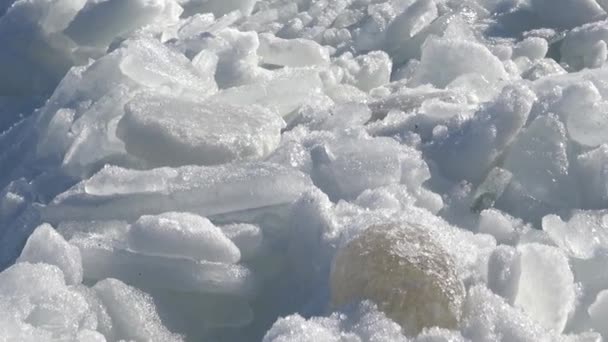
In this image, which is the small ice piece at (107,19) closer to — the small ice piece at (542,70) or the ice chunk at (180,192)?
the ice chunk at (180,192)

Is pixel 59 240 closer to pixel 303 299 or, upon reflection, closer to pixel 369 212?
pixel 303 299

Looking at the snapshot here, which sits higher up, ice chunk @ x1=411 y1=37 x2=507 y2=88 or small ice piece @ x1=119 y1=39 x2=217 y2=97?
small ice piece @ x1=119 y1=39 x2=217 y2=97

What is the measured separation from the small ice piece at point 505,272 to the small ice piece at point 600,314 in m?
0.15

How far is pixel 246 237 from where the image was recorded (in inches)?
69.9

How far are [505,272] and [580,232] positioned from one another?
28cm

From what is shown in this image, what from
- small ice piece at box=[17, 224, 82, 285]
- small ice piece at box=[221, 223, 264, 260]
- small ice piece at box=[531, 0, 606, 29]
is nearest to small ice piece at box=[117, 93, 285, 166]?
small ice piece at box=[221, 223, 264, 260]

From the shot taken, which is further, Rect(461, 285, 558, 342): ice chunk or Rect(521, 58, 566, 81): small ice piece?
Rect(521, 58, 566, 81): small ice piece

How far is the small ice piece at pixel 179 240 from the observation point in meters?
1.69

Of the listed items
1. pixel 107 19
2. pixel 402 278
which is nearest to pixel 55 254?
pixel 402 278

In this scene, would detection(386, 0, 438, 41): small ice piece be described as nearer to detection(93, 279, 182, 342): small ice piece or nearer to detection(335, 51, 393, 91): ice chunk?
detection(335, 51, 393, 91): ice chunk

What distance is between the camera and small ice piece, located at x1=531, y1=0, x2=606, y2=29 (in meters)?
2.91

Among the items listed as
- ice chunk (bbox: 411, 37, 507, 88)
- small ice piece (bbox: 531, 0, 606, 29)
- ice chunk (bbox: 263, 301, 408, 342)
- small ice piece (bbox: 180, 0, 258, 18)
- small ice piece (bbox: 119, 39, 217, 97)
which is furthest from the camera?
small ice piece (bbox: 180, 0, 258, 18)

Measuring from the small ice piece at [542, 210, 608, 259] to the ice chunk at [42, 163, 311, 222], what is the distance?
0.48 metres

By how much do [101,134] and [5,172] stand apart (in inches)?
11.7
